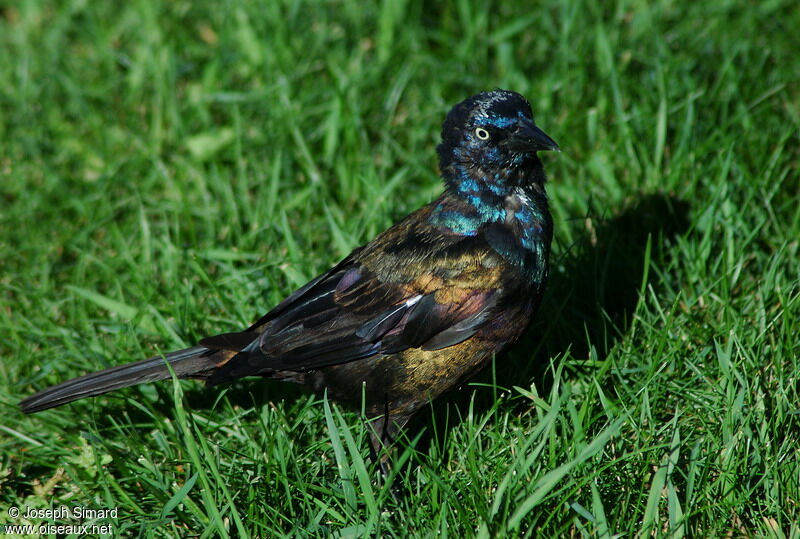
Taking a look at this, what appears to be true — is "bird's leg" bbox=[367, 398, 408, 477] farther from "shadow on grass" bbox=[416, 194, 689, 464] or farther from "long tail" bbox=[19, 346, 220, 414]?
"long tail" bbox=[19, 346, 220, 414]

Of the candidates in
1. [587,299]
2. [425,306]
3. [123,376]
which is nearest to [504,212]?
[425,306]

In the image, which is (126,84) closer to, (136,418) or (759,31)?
(136,418)

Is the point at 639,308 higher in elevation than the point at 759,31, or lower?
lower

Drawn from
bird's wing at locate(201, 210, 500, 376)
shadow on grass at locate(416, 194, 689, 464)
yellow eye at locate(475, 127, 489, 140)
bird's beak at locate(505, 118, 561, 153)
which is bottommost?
shadow on grass at locate(416, 194, 689, 464)

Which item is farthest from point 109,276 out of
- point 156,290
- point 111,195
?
point 111,195

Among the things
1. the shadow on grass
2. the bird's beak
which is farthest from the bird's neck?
the shadow on grass

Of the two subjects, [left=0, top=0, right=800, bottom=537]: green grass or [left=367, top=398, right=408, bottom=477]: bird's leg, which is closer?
[left=0, top=0, right=800, bottom=537]: green grass
